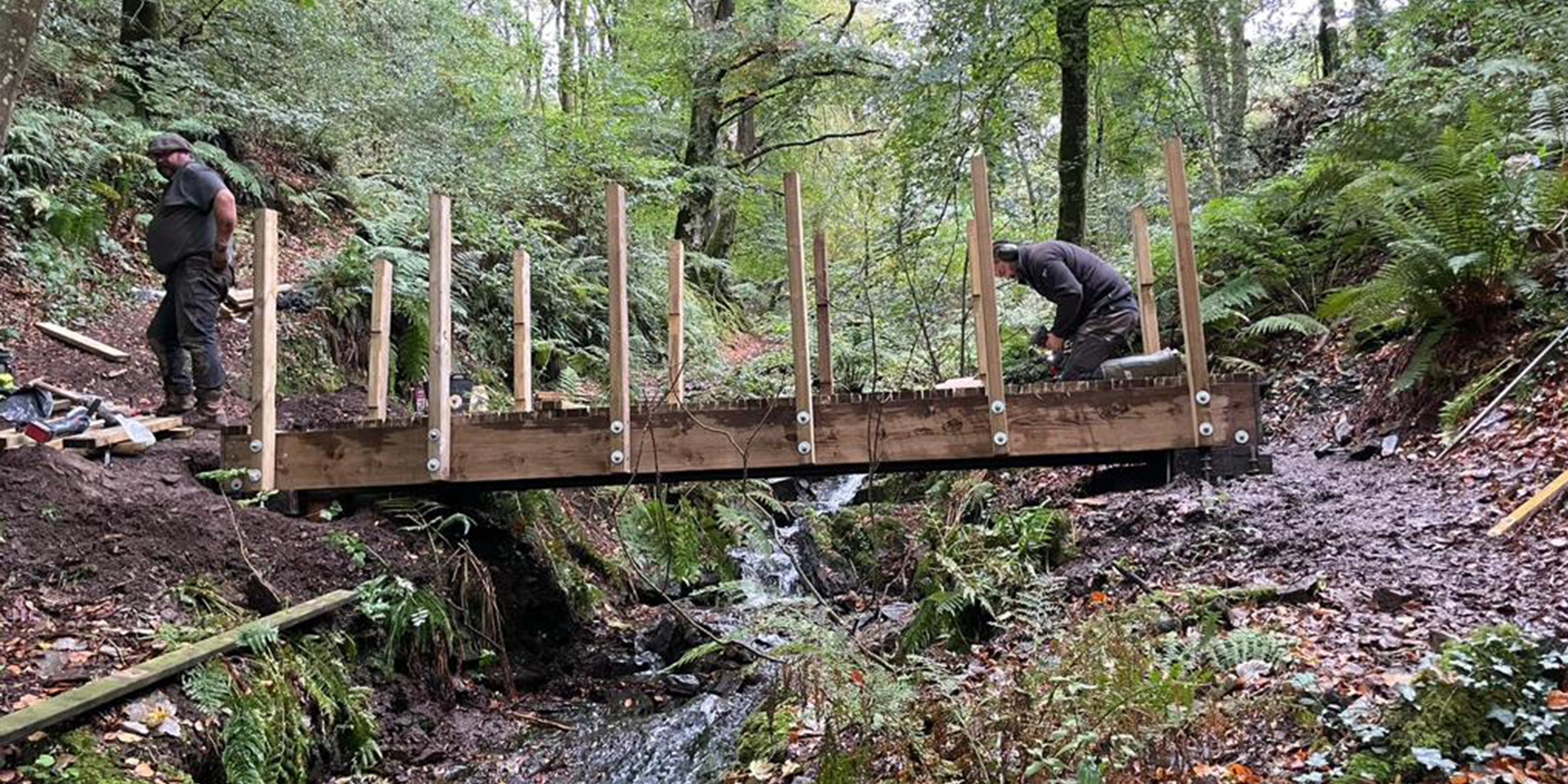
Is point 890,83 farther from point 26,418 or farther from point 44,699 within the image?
point 44,699

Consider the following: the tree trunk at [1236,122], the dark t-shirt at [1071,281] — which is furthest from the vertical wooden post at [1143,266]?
the tree trunk at [1236,122]

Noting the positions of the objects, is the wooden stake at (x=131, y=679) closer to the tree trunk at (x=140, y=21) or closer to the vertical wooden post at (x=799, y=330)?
the vertical wooden post at (x=799, y=330)

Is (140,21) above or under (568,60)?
under

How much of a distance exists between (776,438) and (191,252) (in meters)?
4.33

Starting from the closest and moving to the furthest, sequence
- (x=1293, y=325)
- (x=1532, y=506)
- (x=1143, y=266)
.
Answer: (x=1532, y=506) → (x=1143, y=266) → (x=1293, y=325)

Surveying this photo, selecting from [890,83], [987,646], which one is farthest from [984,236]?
[890,83]

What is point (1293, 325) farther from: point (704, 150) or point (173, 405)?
point (704, 150)

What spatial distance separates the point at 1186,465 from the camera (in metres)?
5.38

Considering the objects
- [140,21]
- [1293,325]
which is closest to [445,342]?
[1293,325]

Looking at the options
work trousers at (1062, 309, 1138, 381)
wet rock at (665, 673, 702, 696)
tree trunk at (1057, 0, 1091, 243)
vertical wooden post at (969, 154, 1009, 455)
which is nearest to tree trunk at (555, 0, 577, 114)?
tree trunk at (1057, 0, 1091, 243)

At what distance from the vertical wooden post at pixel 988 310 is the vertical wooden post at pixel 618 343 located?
2.03m

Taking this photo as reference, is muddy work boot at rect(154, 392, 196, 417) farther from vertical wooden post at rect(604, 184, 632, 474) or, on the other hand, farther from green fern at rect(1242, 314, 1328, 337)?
green fern at rect(1242, 314, 1328, 337)

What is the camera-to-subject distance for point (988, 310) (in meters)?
5.21

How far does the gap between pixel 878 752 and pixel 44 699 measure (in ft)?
10.9
